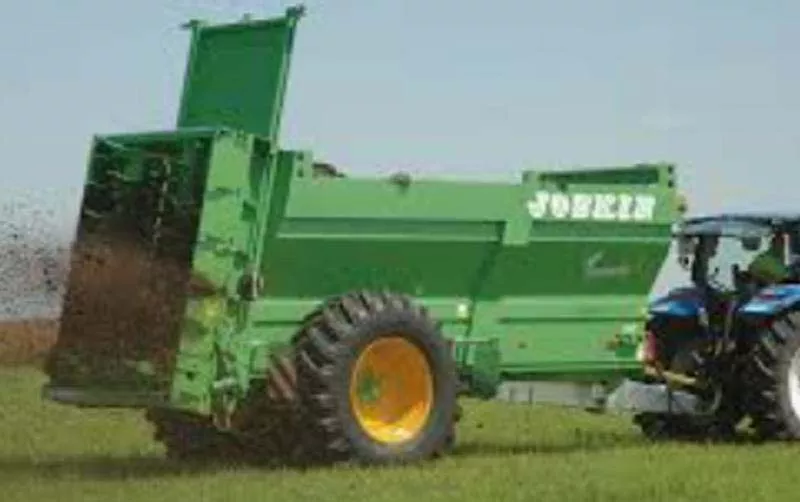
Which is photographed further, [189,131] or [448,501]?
[189,131]

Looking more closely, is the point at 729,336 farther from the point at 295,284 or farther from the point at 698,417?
the point at 295,284

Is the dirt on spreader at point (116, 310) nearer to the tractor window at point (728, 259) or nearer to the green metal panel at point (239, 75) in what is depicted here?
the green metal panel at point (239, 75)

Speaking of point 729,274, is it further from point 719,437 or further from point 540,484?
point 540,484

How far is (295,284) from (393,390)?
1019 mm

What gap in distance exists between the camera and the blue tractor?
14055 millimetres

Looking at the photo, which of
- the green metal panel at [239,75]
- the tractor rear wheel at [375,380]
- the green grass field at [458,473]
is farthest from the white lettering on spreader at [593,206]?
the green metal panel at [239,75]

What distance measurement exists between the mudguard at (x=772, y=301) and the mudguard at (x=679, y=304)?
1.58 feet

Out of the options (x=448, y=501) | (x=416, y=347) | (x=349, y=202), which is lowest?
(x=448, y=501)

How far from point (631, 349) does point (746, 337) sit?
1104 mm

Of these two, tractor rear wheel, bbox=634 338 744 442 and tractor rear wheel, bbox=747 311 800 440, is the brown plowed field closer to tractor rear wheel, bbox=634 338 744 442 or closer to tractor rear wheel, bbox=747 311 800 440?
tractor rear wheel, bbox=634 338 744 442

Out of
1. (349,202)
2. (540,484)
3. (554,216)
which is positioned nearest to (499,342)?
(554,216)

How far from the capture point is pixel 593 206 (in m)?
13.3

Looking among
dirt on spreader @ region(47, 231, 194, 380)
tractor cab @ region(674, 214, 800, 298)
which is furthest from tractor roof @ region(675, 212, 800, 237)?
dirt on spreader @ region(47, 231, 194, 380)

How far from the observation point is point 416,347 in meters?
12.2
